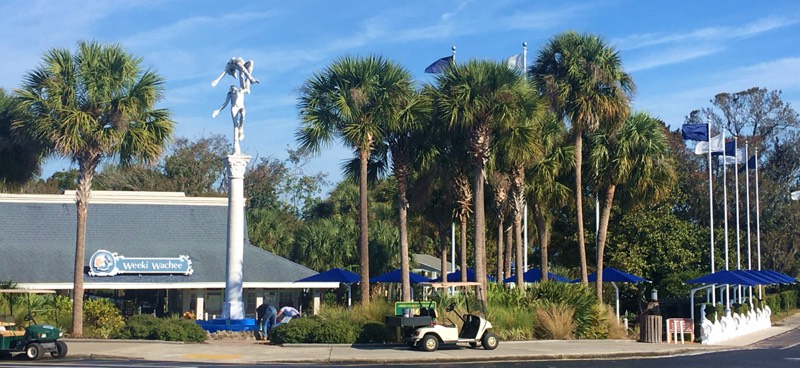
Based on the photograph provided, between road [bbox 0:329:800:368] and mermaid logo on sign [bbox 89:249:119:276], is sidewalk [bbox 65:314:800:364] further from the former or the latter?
mermaid logo on sign [bbox 89:249:119:276]

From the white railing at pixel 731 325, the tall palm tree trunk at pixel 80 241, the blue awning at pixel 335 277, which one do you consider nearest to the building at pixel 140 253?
the blue awning at pixel 335 277

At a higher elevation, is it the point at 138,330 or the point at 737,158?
the point at 737,158

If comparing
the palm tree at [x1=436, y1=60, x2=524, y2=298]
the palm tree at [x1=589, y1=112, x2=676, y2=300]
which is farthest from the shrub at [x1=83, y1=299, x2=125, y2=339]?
the palm tree at [x1=589, y1=112, x2=676, y2=300]

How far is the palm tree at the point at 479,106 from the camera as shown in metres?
30.2

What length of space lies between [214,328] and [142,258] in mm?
9865

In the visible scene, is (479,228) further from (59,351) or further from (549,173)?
(59,351)

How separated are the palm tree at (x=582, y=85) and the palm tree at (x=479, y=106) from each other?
4.34 metres

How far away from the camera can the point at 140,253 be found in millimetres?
39656

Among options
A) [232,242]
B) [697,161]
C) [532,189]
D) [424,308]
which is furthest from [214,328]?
[697,161]

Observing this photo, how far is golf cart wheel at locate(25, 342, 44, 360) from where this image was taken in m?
21.7

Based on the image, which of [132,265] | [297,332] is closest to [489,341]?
[297,332]

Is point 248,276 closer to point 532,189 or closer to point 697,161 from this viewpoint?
point 532,189

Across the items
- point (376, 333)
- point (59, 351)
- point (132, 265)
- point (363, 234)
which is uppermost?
point (363, 234)

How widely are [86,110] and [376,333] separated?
38.6ft
